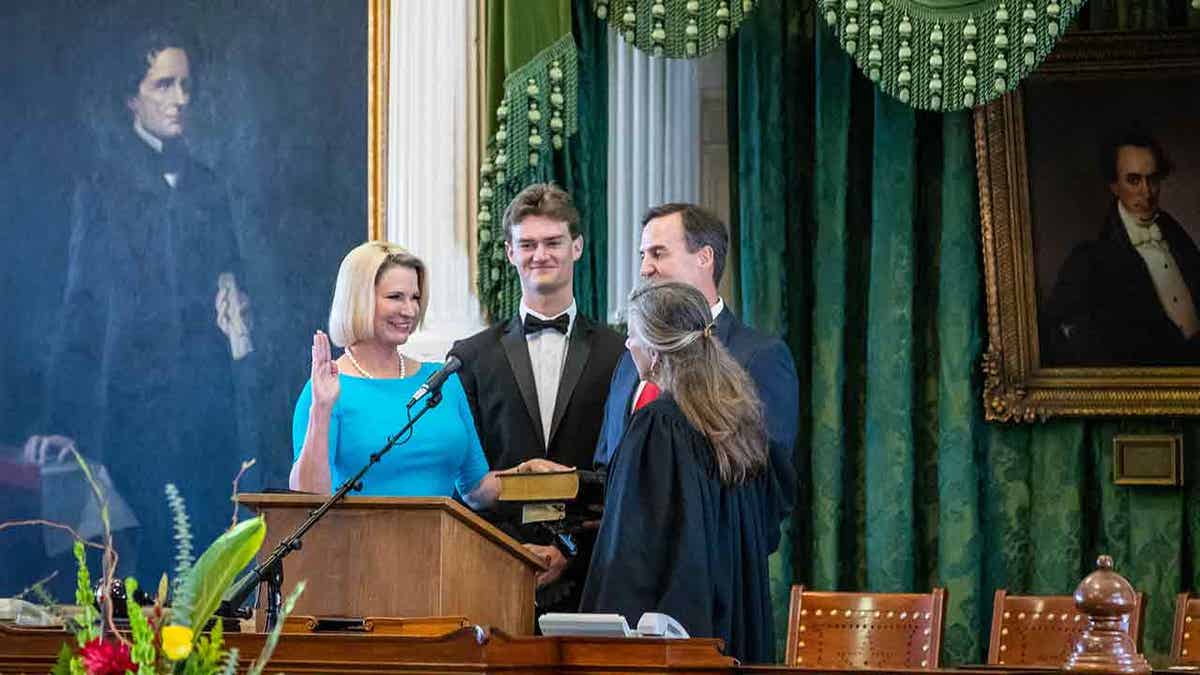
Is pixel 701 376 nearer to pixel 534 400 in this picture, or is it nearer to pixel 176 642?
pixel 534 400

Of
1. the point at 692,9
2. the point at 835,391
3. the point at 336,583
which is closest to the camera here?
the point at 336,583

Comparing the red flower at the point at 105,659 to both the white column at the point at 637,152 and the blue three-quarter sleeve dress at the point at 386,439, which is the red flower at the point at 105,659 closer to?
the blue three-quarter sleeve dress at the point at 386,439

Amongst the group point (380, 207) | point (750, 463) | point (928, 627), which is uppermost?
point (380, 207)

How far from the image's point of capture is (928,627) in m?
5.51

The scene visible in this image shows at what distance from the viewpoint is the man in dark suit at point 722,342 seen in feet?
18.0

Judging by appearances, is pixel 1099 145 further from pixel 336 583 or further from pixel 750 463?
pixel 336 583

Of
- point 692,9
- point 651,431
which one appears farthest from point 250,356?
point 651,431

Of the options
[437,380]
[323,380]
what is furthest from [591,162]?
[437,380]

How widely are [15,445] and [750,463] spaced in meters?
3.68

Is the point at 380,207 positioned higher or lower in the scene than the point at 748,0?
lower

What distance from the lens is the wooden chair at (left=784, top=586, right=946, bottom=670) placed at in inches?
217

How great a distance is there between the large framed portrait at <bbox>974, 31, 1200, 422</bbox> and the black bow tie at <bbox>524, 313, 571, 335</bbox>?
1.71 metres

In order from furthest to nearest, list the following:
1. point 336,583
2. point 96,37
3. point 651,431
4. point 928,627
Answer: point 96,37 → point 928,627 → point 651,431 → point 336,583

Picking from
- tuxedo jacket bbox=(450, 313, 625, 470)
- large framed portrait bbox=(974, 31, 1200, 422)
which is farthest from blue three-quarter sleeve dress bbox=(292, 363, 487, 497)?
large framed portrait bbox=(974, 31, 1200, 422)
